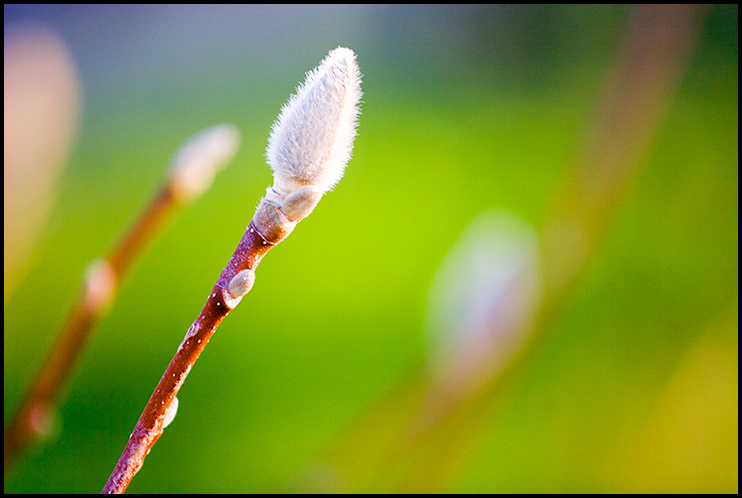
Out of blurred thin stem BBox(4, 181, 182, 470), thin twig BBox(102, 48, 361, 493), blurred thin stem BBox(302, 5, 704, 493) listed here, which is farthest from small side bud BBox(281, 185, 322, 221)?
blurred thin stem BBox(302, 5, 704, 493)

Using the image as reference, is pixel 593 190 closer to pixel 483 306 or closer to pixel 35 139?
pixel 483 306

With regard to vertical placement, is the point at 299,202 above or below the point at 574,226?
below

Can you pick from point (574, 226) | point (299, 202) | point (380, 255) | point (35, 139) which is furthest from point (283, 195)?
point (380, 255)

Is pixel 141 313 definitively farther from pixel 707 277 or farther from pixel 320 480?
pixel 707 277

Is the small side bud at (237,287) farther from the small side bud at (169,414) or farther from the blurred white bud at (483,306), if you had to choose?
the blurred white bud at (483,306)

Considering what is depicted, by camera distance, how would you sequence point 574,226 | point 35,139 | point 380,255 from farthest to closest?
point 380,255 < point 574,226 < point 35,139

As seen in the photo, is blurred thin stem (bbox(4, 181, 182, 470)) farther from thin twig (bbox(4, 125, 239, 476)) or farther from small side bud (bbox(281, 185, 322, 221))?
small side bud (bbox(281, 185, 322, 221))
